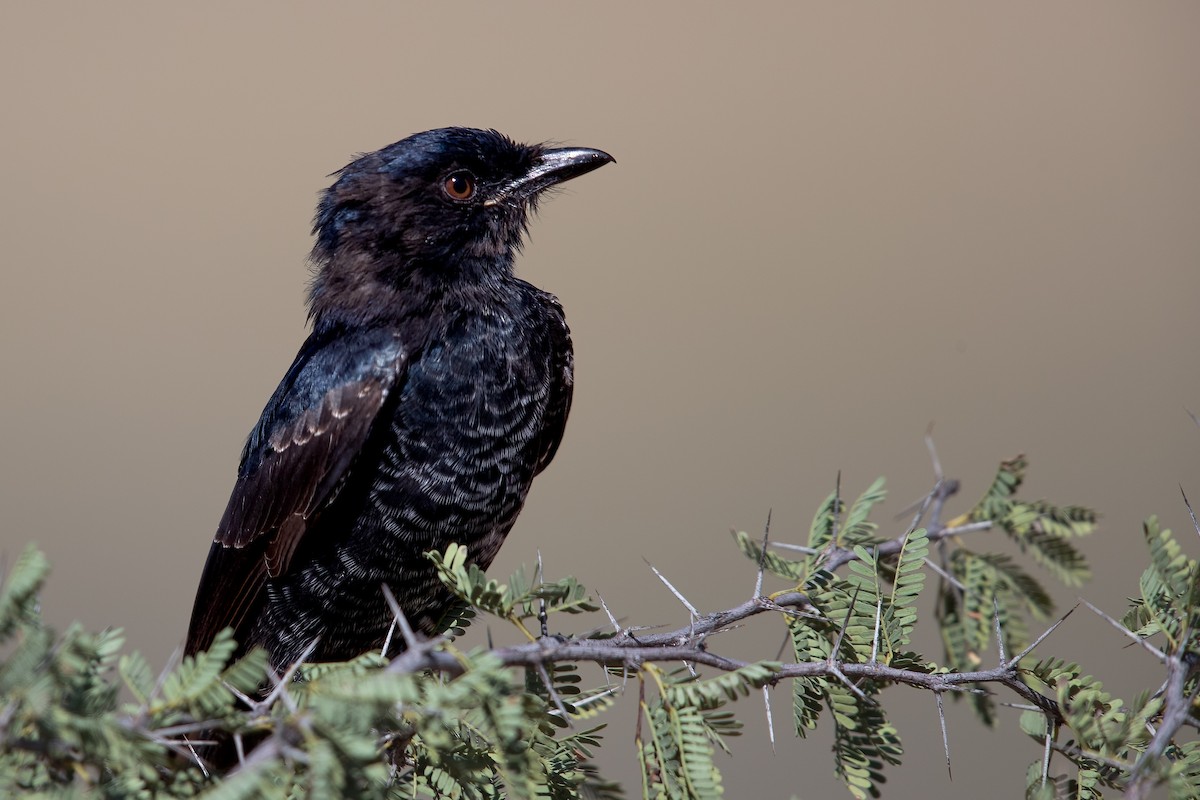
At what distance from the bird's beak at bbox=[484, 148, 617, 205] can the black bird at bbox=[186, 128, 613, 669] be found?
0.41 ft

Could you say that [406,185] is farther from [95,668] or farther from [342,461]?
[95,668]

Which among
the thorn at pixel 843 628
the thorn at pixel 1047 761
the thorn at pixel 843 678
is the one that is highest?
the thorn at pixel 843 628

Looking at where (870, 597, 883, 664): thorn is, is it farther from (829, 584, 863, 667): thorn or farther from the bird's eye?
the bird's eye

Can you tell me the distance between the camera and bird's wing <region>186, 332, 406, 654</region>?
3492 mm

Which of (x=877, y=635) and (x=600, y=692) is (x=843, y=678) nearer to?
(x=877, y=635)

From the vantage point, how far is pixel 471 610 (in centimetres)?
342

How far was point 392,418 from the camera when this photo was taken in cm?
352

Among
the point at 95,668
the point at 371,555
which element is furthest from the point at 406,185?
the point at 95,668

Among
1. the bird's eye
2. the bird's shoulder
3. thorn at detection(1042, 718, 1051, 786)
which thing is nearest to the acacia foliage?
thorn at detection(1042, 718, 1051, 786)

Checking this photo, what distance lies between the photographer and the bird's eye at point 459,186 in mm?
3979

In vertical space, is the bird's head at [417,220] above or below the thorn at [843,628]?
above

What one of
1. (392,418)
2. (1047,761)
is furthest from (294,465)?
(1047,761)

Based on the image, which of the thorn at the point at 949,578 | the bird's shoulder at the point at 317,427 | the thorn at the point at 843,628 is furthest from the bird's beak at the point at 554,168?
the thorn at the point at 843,628

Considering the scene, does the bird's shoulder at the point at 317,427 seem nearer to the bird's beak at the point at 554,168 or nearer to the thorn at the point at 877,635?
the bird's beak at the point at 554,168
